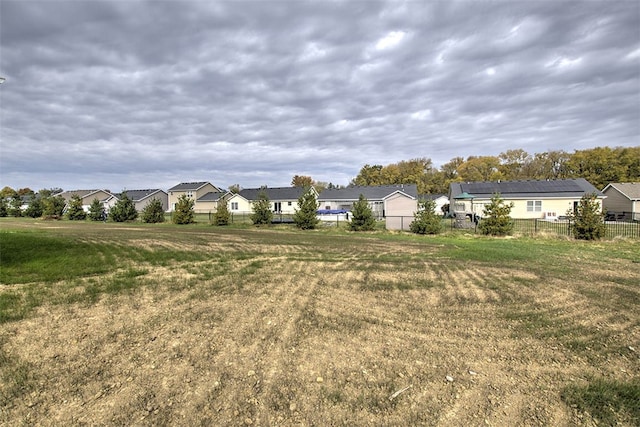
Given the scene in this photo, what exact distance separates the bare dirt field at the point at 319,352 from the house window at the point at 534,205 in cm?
3128

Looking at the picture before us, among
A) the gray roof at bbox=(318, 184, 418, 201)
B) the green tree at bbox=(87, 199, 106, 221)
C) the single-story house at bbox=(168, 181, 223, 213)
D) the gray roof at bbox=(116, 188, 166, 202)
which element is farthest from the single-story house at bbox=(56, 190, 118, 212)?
the gray roof at bbox=(318, 184, 418, 201)

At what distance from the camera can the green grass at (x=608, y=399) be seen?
125 inches

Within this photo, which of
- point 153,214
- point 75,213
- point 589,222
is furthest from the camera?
point 75,213

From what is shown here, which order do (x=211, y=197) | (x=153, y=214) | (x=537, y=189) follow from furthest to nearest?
(x=211, y=197) → (x=537, y=189) → (x=153, y=214)

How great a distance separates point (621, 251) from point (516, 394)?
15.5 m

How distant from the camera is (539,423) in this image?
122 inches

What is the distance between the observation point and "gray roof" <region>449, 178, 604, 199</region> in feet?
116

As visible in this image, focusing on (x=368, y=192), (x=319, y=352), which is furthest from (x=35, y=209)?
(x=319, y=352)

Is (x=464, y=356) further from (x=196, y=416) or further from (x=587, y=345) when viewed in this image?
(x=196, y=416)

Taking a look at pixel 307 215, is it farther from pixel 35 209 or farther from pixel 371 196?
pixel 35 209

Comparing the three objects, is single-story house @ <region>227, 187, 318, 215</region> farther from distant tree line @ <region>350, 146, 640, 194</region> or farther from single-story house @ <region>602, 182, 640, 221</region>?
single-story house @ <region>602, 182, 640, 221</region>

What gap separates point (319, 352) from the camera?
445 cm

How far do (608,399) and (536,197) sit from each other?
125ft

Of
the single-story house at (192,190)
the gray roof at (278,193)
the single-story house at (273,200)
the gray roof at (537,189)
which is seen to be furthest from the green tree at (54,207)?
the gray roof at (537,189)
